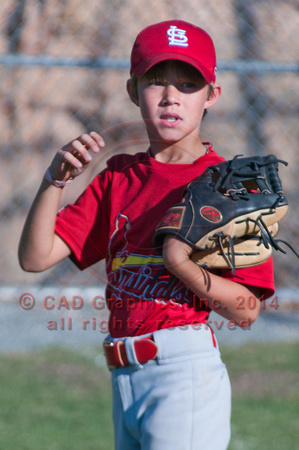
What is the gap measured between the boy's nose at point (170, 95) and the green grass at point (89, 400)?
70.4 inches

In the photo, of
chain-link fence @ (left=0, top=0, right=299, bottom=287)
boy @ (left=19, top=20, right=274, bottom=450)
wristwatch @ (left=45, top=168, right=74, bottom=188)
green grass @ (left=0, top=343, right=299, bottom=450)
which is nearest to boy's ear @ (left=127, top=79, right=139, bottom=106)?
boy @ (left=19, top=20, right=274, bottom=450)

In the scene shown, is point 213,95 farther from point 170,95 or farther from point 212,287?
point 212,287

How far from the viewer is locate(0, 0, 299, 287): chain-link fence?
516cm

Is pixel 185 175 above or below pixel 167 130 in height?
below

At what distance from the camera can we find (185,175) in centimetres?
167

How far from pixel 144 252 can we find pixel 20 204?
3.79 metres

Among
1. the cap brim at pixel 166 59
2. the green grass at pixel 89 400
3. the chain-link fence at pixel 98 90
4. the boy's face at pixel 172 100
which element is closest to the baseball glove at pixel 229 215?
the boy's face at pixel 172 100

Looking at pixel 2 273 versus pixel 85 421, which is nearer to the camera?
pixel 85 421

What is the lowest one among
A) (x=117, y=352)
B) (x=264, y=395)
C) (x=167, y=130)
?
(x=264, y=395)

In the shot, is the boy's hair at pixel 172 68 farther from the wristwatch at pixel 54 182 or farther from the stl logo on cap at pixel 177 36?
the wristwatch at pixel 54 182

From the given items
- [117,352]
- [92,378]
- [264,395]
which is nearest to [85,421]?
[92,378]

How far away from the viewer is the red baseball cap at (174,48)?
1626 millimetres

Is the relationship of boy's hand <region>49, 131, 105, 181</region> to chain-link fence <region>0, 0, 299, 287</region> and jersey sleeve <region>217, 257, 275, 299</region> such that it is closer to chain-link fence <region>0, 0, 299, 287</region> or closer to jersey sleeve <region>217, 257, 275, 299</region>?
jersey sleeve <region>217, 257, 275, 299</region>

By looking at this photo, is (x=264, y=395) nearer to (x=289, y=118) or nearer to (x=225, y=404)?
(x=225, y=404)
